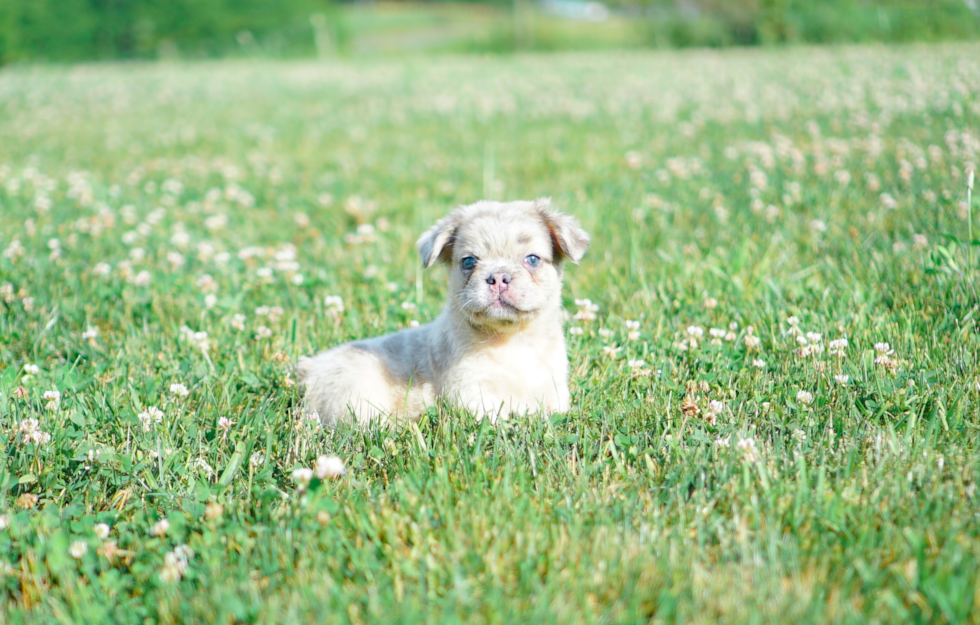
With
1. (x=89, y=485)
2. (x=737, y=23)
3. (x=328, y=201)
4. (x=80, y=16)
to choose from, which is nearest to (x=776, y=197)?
(x=328, y=201)

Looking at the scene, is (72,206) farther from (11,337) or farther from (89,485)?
(89,485)

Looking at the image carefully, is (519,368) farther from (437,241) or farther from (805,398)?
(805,398)

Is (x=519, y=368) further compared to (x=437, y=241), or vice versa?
(x=437, y=241)

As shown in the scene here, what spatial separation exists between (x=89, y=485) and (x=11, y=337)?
6.01ft

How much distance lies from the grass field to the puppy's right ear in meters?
0.82

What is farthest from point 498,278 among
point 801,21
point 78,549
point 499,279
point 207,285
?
point 801,21

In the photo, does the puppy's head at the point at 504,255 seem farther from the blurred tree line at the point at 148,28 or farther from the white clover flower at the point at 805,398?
the blurred tree line at the point at 148,28

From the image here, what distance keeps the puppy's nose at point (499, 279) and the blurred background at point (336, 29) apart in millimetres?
20841

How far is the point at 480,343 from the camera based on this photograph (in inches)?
142

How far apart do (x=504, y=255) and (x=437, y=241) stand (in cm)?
34

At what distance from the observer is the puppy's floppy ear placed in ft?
12.0

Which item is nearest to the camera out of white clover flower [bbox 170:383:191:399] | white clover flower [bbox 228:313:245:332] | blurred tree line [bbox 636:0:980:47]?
white clover flower [bbox 170:383:191:399]

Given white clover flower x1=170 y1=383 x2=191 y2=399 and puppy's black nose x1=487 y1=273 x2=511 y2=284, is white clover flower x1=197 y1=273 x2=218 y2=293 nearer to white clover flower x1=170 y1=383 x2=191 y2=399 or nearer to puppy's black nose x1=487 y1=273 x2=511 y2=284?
white clover flower x1=170 y1=383 x2=191 y2=399

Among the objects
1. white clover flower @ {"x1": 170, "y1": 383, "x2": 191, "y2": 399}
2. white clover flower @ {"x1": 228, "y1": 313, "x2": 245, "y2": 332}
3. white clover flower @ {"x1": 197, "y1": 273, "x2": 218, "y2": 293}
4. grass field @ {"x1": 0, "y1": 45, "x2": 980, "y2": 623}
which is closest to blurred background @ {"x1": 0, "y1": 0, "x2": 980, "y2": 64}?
grass field @ {"x1": 0, "y1": 45, "x2": 980, "y2": 623}
